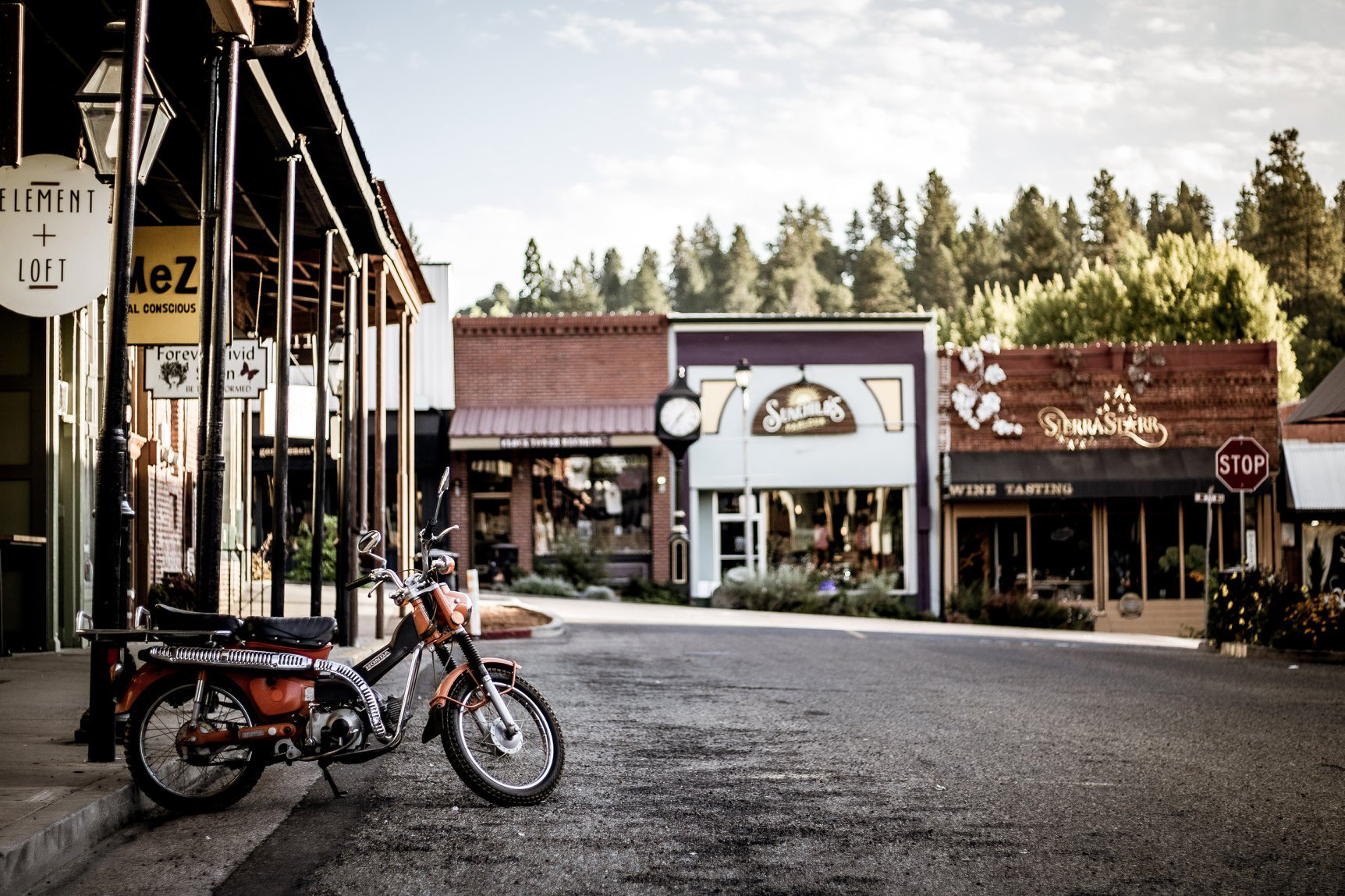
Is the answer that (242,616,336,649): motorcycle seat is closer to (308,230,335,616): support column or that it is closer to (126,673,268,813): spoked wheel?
(126,673,268,813): spoked wheel

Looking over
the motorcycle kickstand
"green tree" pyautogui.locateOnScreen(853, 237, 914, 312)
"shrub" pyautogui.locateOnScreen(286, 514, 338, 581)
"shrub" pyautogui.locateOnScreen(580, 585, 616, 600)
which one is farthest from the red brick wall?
"green tree" pyautogui.locateOnScreen(853, 237, 914, 312)

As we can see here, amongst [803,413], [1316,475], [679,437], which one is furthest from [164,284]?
[1316,475]

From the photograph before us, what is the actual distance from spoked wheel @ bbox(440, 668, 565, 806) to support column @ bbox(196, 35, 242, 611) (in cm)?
255

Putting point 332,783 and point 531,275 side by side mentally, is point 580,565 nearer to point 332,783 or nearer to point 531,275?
point 332,783

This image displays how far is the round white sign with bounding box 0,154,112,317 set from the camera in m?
8.68

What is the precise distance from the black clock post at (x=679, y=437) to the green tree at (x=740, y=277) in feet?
271

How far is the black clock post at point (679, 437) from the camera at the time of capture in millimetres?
31703

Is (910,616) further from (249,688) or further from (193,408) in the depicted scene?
(249,688)

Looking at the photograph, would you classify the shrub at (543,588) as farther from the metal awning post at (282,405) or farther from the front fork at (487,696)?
the front fork at (487,696)

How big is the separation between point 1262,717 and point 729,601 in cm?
1904

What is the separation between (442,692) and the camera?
6.57m

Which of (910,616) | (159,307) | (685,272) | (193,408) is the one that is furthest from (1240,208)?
(159,307)

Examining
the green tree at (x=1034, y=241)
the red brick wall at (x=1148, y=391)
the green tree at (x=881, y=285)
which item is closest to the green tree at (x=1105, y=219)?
the green tree at (x=1034, y=241)

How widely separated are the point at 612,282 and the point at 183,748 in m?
134
